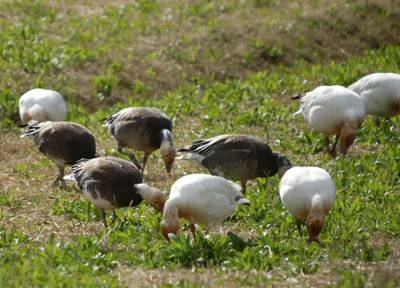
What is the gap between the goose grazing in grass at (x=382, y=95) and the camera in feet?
41.5

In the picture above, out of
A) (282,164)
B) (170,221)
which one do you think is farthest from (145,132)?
(170,221)

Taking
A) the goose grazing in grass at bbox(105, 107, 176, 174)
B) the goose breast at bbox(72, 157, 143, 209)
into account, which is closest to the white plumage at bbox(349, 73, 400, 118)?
the goose grazing in grass at bbox(105, 107, 176, 174)

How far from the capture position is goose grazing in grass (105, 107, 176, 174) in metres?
11.4

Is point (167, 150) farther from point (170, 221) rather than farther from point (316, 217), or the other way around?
point (316, 217)

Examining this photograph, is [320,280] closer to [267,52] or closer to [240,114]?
[240,114]

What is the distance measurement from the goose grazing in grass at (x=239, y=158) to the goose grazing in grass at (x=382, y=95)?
2893 millimetres

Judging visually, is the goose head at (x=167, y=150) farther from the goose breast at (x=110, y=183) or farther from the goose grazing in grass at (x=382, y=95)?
the goose grazing in grass at (x=382, y=95)

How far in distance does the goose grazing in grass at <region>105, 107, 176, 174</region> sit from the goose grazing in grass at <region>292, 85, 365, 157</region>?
6.35 feet

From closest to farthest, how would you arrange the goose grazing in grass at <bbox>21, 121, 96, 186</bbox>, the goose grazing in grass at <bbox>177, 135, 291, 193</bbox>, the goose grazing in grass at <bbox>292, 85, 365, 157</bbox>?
the goose grazing in grass at <bbox>177, 135, 291, 193</bbox> → the goose grazing in grass at <bbox>21, 121, 96, 186</bbox> → the goose grazing in grass at <bbox>292, 85, 365, 157</bbox>

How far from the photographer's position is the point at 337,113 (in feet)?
37.9

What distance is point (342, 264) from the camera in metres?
7.91

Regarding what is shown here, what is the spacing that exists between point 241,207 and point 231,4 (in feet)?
31.8

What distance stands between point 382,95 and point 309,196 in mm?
4607

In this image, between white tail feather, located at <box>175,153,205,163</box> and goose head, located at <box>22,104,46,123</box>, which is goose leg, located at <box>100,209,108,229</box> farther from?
goose head, located at <box>22,104,46,123</box>
